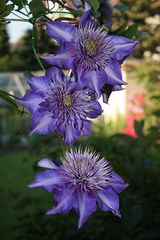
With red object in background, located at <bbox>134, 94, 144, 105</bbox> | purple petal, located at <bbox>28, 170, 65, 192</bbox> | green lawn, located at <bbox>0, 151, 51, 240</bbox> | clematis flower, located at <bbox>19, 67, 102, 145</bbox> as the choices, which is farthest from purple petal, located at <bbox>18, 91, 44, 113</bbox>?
red object in background, located at <bbox>134, 94, 144, 105</bbox>

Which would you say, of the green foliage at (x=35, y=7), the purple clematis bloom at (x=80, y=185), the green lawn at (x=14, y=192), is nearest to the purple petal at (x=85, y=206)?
the purple clematis bloom at (x=80, y=185)

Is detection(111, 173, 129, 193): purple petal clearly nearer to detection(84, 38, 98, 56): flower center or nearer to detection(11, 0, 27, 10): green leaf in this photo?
detection(84, 38, 98, 56): flower center

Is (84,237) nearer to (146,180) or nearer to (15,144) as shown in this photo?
(146,180)

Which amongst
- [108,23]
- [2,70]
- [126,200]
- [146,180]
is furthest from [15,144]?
[108,23]

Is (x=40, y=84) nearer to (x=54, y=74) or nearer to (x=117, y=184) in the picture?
(x=54, y=74)

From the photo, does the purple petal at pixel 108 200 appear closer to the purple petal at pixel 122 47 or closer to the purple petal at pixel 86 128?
the purple petal at pixel 86 128

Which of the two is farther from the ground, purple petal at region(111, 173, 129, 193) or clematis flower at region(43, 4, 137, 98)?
clematis flower at region(43, 4, 137, 98)

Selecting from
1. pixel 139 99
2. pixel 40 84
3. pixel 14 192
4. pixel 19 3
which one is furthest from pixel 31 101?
pixel 139 99
